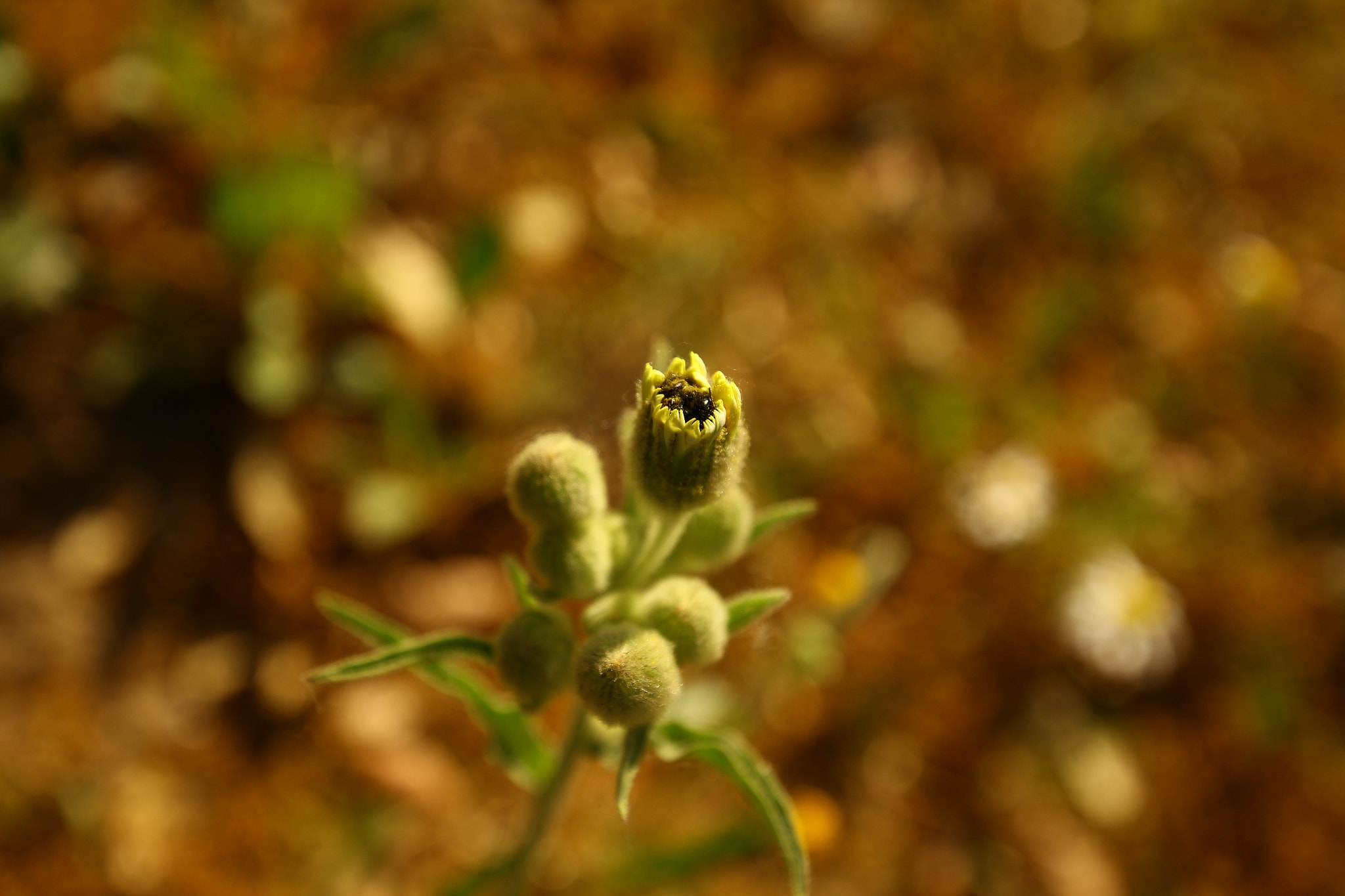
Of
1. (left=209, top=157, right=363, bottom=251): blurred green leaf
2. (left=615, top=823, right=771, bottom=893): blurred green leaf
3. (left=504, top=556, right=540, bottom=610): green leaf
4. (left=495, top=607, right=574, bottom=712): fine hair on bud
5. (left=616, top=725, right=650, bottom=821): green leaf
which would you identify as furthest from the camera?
(left=209, top=157, right=363, bottom=251): blurred green leaf

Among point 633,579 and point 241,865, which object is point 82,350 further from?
point 633,579

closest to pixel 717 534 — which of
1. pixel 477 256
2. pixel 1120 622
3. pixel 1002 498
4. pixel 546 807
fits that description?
pixel 546 807

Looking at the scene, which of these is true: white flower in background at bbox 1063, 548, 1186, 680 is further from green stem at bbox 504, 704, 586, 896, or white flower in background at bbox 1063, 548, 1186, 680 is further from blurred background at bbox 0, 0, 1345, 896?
green stem at bbox 504, 704, 586, 896

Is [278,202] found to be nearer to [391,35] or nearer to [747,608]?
[391,35]

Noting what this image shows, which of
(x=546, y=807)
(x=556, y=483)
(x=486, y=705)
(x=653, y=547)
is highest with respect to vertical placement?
(x=556, y=483)

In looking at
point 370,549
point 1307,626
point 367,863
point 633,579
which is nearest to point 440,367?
point 370,549

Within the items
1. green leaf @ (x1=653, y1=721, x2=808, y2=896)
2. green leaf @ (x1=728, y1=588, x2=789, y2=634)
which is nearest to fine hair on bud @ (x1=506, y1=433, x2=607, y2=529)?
green leaf @ (x1=728, y1=588, x2=789, y2=634)
